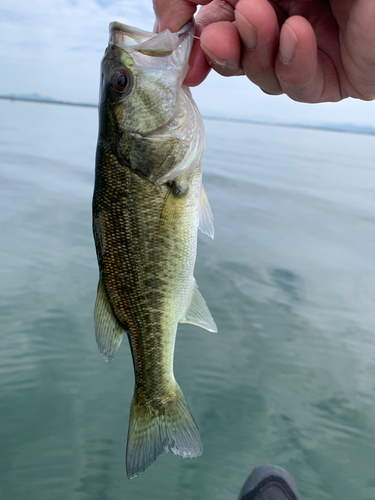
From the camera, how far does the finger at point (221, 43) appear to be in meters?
1.64

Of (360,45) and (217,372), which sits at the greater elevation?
(360,45)

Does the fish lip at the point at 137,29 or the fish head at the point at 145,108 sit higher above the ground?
the fish lip at the point at 137,29

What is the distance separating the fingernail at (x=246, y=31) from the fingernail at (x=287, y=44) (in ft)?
0.40

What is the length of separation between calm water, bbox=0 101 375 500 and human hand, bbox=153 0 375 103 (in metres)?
2.96

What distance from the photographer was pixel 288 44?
1515mm

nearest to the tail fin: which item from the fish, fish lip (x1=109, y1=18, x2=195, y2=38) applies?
the fish

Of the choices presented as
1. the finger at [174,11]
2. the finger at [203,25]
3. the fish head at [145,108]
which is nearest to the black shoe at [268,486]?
the fish head at [145,108]

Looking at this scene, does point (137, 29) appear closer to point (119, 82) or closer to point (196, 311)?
point (119, 82)

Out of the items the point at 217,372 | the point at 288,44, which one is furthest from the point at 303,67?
the point at 217,372

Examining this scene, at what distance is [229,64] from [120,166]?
0.67m

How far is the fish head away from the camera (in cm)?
168

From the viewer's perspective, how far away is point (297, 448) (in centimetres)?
355

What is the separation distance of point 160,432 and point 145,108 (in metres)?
1.49

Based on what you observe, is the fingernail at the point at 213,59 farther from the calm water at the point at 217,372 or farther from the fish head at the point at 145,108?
the calm water at the point at 217,372
